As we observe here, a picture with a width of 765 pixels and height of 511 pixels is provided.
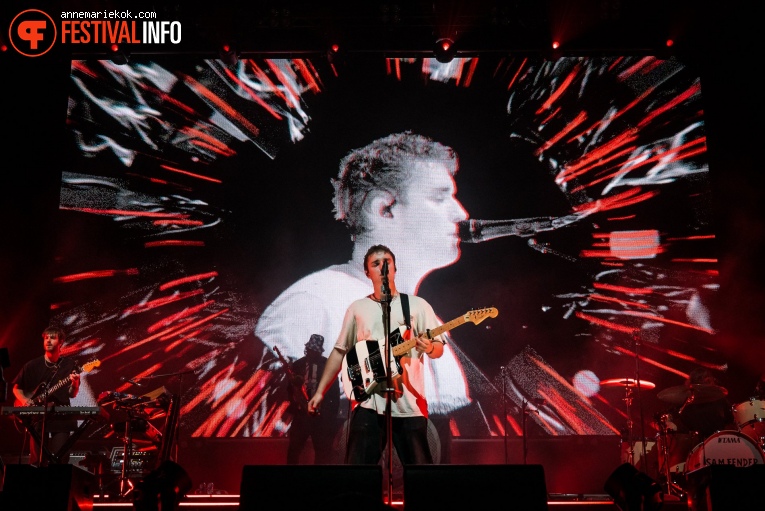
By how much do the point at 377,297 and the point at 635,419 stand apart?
3480mm

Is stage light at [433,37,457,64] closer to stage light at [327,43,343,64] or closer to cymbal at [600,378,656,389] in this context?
stage light at [327,43,343,64]

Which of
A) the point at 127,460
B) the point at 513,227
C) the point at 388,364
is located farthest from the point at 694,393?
the point at 127,460

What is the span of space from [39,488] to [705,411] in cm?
592

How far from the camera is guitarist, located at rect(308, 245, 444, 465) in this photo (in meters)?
4.69

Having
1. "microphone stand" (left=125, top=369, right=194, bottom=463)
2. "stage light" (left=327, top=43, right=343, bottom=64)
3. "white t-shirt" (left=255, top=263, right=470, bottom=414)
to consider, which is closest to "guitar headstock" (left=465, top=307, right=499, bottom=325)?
"white t-shirt" (left=255, top=263, right=470, bottom=414)

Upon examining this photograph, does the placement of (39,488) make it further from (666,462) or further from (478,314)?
(666,462)

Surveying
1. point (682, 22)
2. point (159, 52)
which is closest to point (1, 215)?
point (159, 52)

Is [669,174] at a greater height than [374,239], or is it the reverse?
[669,174]

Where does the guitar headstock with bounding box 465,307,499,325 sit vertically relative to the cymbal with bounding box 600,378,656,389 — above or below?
above

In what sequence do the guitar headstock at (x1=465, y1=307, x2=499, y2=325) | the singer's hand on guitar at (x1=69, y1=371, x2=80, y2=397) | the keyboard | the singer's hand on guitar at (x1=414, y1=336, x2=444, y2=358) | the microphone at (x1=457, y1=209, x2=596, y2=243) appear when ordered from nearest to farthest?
the singer's hand on guitar at (x1=414, y1=336, x2=444, y2=358) → the guitar headstock at (x1=465, y1=307, x2=499, y2=325) → the keyboard → the singer's hand on guitar at (x1=69, y1=371, x2=80, y2=397) → the microphone at (x1=457, y1=209, x2=596, y2=243)

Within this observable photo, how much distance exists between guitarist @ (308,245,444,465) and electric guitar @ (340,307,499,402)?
0.06 m

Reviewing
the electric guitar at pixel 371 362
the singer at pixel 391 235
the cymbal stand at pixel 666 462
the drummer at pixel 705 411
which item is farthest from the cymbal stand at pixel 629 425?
the electric guitar at pixel 371 362

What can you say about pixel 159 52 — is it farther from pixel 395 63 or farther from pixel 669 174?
pixel 669 174

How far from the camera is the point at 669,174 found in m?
7.64
